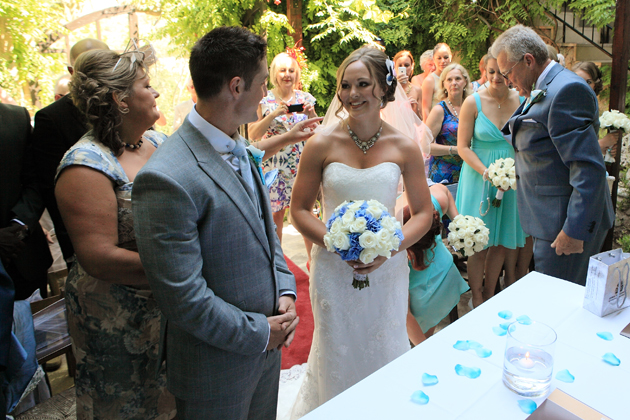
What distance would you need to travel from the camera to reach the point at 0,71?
21.7ft

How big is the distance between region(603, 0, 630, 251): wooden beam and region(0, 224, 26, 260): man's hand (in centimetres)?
398

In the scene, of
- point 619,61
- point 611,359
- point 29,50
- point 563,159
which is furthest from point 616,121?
point 29,50

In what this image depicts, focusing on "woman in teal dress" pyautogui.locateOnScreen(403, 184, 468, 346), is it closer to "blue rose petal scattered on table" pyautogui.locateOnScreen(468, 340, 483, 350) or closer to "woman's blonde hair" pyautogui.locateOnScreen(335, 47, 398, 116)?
"woman's blonde hair" pyautogui.locateOnScreen(335, 47, 398, 116)

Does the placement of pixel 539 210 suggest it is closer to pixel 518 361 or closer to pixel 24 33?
pixel 518 361

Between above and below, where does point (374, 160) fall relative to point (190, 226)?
below

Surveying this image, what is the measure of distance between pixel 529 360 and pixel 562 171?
5.21 ft

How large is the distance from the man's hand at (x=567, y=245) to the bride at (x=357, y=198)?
81 centimetres

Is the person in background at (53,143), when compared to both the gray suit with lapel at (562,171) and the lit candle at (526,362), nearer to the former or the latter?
the lit candle at (526,362)

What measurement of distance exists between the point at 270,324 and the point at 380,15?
810 centimetres

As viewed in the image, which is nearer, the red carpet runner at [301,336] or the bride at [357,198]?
the bride at [357,198]

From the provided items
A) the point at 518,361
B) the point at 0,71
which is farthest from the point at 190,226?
the point at 0,71

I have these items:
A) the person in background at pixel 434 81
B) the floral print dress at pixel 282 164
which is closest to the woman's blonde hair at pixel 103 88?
the floral print dress at pixel 282 164

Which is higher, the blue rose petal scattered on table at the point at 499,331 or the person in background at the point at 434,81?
the person in background at the point at 434,81

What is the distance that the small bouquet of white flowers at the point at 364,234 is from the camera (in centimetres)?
179
